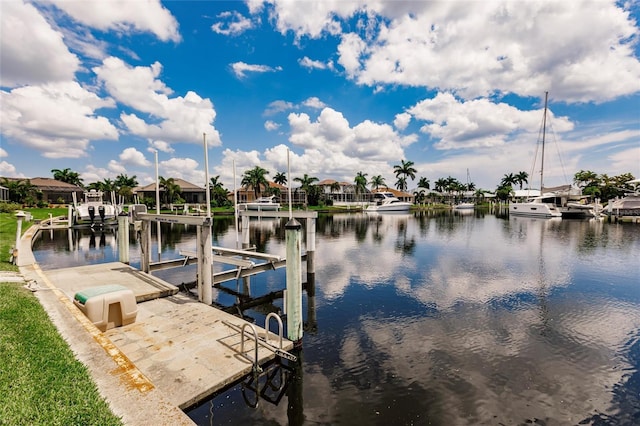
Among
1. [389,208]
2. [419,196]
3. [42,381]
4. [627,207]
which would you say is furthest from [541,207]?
[42,381]

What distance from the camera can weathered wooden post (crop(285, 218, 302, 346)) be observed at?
8.77 metres

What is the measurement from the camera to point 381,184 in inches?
4505

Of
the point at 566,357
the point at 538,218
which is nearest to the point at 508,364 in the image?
the point at 566,357

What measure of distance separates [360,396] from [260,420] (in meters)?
2.32

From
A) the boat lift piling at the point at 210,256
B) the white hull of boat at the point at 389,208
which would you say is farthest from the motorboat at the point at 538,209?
the boat lift piling at the point at 210,256

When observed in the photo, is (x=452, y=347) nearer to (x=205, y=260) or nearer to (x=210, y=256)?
(x=210, y=256)

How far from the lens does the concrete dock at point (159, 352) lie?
193 inches

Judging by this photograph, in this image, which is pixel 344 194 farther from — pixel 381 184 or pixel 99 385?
pixel 99 385

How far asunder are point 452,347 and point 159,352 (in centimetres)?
826

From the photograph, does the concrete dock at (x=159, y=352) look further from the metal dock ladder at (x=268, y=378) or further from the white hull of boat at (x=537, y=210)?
the white hull of boat at (x=537, y=210)

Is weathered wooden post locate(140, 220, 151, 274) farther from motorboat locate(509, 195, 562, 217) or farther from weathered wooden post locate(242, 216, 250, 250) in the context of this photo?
motorboat locate(509, 195, 562, 217)

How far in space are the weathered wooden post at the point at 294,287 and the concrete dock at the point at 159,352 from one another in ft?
1.49

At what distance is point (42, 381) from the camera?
4.79 metres

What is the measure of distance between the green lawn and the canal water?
220 cm
